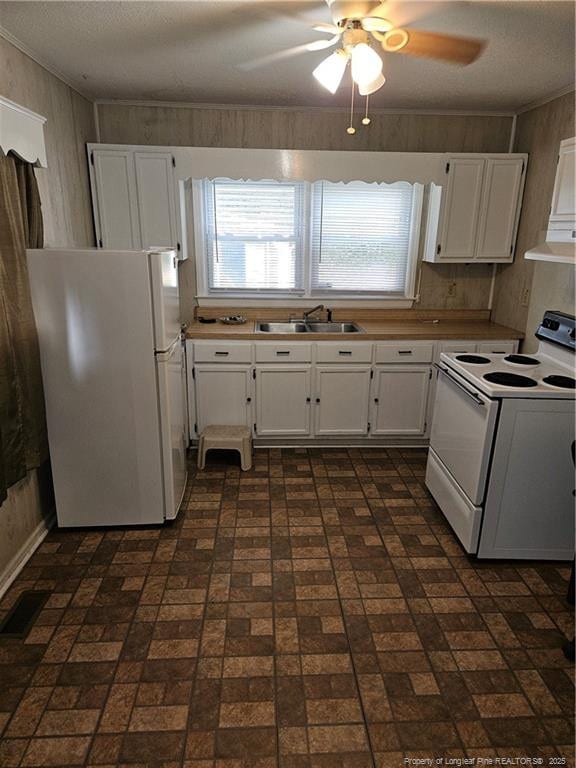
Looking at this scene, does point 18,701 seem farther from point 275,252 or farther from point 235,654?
point 275,252

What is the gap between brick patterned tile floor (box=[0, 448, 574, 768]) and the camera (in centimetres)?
161

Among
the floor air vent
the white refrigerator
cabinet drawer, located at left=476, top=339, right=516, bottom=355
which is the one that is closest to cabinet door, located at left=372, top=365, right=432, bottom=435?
cabinet drawer, located at left=476, top=339, right=516, bottom=355

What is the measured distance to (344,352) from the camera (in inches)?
140

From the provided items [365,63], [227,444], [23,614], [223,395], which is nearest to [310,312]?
[223,395]

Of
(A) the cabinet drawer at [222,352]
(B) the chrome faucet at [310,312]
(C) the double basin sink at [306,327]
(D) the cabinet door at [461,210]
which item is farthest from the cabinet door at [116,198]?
(D) the cabinet door at [461,210]

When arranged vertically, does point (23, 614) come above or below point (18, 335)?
below

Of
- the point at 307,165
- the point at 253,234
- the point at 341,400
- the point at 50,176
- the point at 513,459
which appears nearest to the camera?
the point at 513,459

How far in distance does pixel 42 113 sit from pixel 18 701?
2.94m

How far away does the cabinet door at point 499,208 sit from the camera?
11.8ft

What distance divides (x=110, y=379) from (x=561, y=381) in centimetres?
235

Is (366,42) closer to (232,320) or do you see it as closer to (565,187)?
(565,187)

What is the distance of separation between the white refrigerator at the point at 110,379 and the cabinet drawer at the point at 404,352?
5.09 ft

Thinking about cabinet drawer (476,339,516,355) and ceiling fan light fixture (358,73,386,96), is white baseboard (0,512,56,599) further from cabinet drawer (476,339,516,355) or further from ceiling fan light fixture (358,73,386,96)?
cabinet drawer (476,339,516,355)

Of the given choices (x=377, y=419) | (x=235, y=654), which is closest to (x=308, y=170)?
(x=377, y=419)
